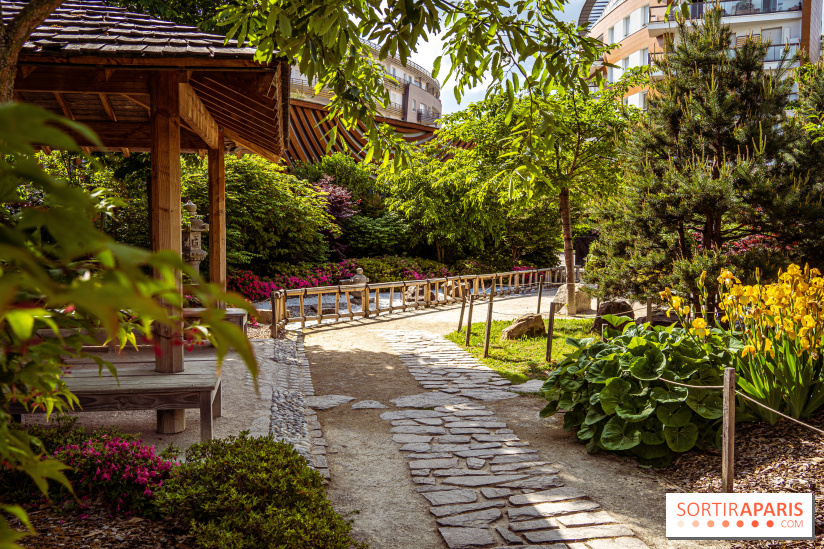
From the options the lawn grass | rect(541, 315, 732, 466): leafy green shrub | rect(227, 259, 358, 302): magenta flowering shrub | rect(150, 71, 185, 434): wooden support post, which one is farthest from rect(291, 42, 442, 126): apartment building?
rect(541, 315, 732, 466): leafy green shrub

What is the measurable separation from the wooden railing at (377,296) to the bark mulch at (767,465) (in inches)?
273

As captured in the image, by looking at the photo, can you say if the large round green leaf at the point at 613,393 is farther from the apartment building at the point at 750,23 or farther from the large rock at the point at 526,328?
the apartment building at the point at 750,23

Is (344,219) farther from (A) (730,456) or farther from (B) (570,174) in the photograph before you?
(A) (730,456)

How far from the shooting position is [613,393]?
4742 mm

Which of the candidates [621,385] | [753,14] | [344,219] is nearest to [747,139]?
[621,385]

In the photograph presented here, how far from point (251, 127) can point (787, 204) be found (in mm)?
6785

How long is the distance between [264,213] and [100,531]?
13993 millimetres

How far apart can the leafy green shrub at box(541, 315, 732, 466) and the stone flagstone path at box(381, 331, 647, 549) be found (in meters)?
0.63

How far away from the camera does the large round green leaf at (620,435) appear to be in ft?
14.8

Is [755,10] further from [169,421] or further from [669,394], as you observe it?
[169,421]

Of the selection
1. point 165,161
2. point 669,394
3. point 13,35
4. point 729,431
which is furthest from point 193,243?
point 729,431

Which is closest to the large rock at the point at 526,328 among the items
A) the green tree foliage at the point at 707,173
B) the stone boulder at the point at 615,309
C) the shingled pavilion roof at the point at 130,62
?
the stone boulder at the point at 615,309

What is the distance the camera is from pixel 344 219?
20828 millimetres

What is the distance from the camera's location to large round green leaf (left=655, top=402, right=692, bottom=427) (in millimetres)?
4422
